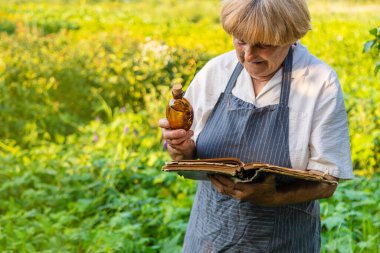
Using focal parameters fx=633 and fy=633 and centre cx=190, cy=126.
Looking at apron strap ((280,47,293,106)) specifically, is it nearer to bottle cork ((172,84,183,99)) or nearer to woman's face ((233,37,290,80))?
woman's face ((233,37,290,80))

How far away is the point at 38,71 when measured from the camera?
6562 mm

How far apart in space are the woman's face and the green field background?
203 millimetres

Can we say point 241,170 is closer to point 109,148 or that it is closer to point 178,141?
point 178,141

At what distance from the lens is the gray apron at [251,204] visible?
6.30ft

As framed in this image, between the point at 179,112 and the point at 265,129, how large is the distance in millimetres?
268

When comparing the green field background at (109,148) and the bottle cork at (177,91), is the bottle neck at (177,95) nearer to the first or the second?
the bottle cork at (177,91)

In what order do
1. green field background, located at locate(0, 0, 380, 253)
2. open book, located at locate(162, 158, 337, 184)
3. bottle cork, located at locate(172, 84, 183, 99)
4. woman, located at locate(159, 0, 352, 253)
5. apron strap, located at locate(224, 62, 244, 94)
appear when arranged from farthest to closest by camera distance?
green field background, located at locate(0, 0, 380, 253) → apron strap, located at locate(224, 62, 244, 94) → bottle cork, located at locate(172, 84, 183, 99) → woman, located at locate(159, 0, 352, 253) → open book, located at locate(162, 158, 337, 184)

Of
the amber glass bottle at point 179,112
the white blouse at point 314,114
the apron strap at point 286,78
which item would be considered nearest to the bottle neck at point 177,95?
the amber glass bottle at point 179,112

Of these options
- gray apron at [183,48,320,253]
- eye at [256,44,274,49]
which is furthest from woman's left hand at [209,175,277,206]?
eye at [256,44,274,49]

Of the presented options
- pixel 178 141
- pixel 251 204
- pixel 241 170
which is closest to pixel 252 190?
pixel 241 170

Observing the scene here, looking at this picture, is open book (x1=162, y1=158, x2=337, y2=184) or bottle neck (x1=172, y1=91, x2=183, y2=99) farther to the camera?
bottle neck (x1=172, y1=91, x2=183, y2=99)

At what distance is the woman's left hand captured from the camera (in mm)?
1759

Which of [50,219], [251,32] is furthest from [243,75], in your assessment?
[50,219]

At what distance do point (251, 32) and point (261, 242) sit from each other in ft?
2.18
